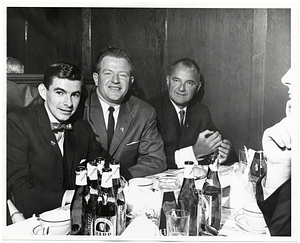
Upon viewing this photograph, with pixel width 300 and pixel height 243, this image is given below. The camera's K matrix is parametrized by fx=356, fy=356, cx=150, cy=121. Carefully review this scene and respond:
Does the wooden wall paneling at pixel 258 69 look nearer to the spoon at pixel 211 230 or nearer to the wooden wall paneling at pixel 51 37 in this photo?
the spoon at pixel 211 230

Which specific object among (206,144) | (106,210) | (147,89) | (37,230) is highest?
(147,89)

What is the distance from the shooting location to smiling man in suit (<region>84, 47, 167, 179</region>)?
1526mm

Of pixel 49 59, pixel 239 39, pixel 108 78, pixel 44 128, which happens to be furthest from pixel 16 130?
pixel 239 39

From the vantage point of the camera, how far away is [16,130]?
150cm

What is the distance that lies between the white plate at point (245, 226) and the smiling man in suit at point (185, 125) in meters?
0.28

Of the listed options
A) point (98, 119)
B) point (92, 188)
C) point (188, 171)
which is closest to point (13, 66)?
point (98, 119)

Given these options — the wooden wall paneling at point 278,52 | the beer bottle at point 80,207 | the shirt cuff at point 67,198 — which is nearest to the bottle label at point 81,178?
the beer bottle at point 80,207

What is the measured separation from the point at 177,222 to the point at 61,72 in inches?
30.3

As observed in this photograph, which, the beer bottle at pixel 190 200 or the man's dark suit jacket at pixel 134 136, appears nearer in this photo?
the beer bottle at pixel 190 200

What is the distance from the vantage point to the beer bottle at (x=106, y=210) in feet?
4.13

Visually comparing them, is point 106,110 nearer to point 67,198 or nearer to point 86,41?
point 86,41

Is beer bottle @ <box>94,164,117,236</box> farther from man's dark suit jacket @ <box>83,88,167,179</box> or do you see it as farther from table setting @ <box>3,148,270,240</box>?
man's dark suit jacket @ <box>83,88,167,179</box>

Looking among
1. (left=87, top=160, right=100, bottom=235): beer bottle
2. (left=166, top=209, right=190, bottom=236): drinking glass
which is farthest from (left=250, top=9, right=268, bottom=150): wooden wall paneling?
(left=87, top=160, right=100, bottom=235): beer bottle

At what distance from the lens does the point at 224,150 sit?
1578 mm
